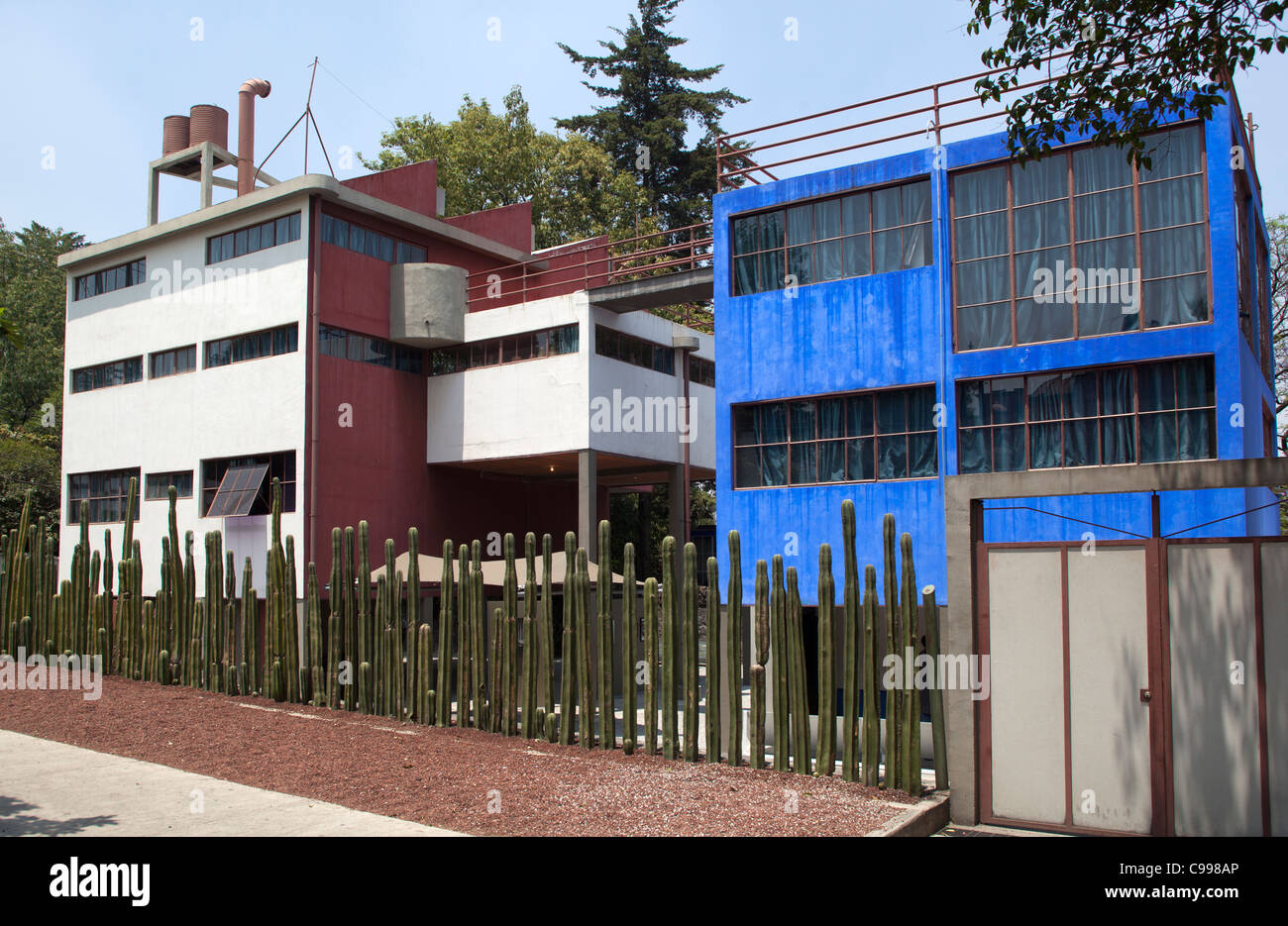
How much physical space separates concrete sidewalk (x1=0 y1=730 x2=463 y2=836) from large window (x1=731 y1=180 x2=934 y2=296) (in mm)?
11104

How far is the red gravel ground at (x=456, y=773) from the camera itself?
354 inches

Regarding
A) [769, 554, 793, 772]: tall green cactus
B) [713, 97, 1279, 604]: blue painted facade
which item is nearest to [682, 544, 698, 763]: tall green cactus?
[769, 554, 793, 772]: tall green cactus

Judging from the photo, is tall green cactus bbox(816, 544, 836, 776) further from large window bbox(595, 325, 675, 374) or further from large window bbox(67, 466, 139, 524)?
large window bbox(67, 466, 139, 524)

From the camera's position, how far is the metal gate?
837 centimetres

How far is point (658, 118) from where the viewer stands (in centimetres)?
4319

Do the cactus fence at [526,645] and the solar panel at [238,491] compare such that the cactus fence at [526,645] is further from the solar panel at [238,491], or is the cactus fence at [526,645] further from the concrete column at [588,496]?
the concrete column at [588,496]

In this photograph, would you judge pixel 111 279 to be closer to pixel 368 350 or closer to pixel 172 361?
pixel 172 361

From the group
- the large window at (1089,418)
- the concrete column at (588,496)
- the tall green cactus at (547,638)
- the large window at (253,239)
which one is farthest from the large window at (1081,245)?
the large window at (253,239)

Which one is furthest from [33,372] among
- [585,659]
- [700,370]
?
[585,659]

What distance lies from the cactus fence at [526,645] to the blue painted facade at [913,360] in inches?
67.8

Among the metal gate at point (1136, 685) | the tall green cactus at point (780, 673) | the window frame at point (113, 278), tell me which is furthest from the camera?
the window frame at point (113, 278)

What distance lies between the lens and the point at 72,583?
733 inches

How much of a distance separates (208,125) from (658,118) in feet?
69.7
